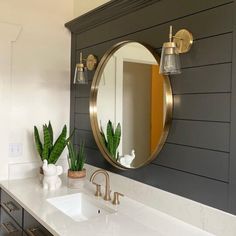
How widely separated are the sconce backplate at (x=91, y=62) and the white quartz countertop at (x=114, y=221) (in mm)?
921

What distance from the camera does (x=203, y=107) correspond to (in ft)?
4.43

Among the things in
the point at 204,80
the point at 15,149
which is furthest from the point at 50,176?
the point at 204,80

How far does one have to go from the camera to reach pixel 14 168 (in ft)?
7.19

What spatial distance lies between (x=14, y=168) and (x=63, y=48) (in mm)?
1035

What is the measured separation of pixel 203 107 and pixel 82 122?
1156 mm

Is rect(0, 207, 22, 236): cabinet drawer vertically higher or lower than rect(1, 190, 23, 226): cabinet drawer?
lower

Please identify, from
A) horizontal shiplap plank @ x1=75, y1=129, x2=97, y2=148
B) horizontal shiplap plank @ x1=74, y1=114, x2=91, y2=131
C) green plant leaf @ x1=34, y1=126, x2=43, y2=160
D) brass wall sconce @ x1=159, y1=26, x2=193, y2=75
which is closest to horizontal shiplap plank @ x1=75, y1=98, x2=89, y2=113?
horizontal shiplap plank @ x1=74, y1=114, x2=91, y2=131

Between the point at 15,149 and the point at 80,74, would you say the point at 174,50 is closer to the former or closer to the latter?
the point at 80,74

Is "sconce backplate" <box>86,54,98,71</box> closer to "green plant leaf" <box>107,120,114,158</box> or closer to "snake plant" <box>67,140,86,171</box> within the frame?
"green plant leaf" <box>107,120,114,158</box>

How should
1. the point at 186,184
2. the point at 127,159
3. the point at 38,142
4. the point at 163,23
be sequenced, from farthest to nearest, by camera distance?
the point at 38,142 → the point at 127,159 → the point at 163,23 → the point at 186,184

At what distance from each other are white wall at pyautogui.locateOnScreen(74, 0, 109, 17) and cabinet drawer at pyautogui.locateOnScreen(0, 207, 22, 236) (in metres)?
1.61

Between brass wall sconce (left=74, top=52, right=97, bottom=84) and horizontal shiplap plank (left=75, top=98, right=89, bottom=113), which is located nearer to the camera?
brass wall sconce (left=74, top=52, right=97, bottom=84)

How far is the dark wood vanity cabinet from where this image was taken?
159 centimetres

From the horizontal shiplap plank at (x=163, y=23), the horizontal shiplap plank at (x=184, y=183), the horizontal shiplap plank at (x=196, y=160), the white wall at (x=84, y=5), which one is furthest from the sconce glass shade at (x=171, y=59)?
the white wall at (x=84, y=5)
